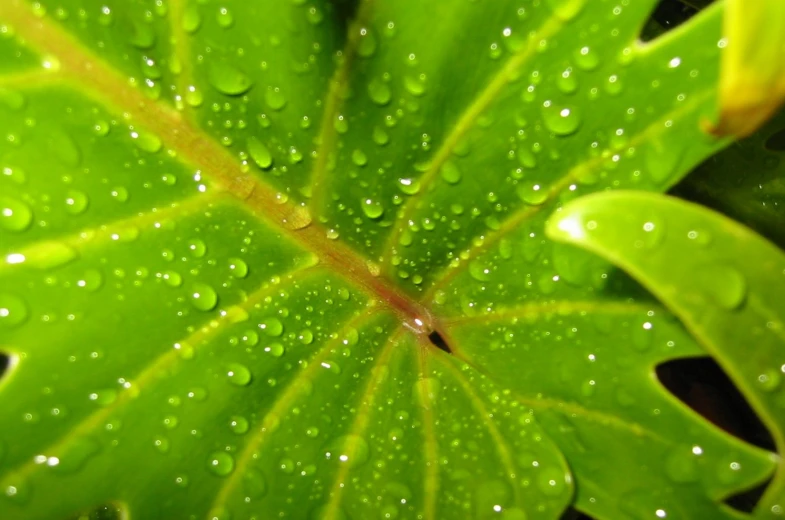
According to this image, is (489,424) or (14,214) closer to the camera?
(14,214)

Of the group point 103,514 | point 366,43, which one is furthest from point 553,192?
point 103,514

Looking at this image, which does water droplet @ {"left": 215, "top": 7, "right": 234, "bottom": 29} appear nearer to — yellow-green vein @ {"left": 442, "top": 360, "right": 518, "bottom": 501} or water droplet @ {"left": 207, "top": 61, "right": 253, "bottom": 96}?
water droplet @ {"left": 207, "top": 61, "right": 253, "bottom": 96}

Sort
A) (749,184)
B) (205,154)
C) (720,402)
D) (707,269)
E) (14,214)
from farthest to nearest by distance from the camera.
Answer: (720,402)
(749,184)
(205,154)
(14,214)
(707,269)

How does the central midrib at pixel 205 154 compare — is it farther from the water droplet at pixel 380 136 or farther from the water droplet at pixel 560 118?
the water droplet at pixel 560 118

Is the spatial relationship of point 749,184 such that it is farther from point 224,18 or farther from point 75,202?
point 75,202

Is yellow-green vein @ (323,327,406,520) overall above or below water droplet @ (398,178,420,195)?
below

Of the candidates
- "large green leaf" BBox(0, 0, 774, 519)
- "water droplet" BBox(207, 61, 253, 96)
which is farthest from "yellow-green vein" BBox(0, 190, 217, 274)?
"water droplet" BBox(207, 61, 253, 96)
